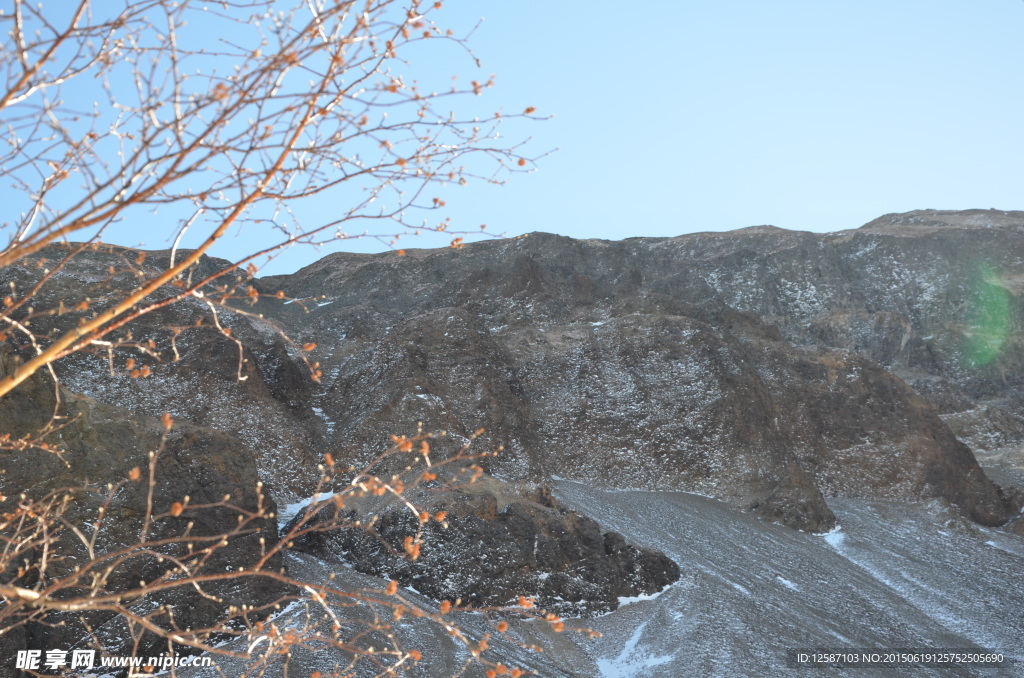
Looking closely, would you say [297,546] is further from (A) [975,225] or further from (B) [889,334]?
(A) [975,225]

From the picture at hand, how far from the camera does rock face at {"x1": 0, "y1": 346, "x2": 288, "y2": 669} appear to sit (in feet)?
44.5

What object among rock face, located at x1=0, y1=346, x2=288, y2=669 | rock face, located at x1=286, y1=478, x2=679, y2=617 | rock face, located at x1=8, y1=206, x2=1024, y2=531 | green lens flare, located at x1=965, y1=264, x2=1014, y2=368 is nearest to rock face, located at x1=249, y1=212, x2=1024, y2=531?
rock face, located at x1=8, y1=206, x2=1024, y2=531

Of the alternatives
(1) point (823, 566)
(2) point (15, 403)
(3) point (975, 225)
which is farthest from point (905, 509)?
(3) point (975, 225)

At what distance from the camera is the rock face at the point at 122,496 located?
1357cm

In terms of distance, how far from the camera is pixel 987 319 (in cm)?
6247

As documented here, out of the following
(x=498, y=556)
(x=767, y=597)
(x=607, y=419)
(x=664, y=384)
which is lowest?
(x=767, y=597)

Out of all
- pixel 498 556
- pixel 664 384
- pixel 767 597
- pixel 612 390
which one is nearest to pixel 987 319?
pixel 664 384

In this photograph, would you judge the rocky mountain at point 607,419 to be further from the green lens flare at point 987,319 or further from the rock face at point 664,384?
the green lens flare at point 987,319

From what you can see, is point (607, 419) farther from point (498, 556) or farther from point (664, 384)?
point (498, 556)

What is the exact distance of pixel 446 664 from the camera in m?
15.4

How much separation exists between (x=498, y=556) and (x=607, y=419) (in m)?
16.7

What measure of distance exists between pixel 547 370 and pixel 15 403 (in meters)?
26.7

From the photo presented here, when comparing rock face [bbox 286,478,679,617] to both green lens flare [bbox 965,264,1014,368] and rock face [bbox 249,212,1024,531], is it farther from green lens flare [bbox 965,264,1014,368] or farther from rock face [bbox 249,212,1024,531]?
green lens flare [bbox 965,264,1014,368]

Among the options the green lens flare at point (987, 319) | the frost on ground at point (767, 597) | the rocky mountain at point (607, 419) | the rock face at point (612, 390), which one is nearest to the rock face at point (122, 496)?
the rocky mountain at point (607, 419)
